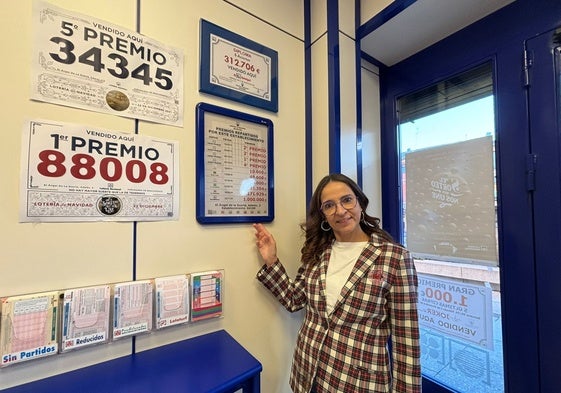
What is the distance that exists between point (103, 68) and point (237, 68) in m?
0.54

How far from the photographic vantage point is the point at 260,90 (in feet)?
4.17

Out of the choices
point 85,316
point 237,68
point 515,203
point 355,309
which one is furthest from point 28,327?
point 515,203

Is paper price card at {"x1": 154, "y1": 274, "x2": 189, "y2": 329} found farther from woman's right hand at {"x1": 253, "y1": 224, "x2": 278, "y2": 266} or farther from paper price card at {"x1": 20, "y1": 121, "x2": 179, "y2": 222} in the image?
woman's right hand at {"x1": 253, "y1": 224, "x2": 278, "y2": 266}

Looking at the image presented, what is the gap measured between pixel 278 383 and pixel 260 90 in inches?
56.7

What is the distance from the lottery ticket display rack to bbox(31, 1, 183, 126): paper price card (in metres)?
0.86

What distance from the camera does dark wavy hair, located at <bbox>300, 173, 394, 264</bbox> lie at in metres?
1.12

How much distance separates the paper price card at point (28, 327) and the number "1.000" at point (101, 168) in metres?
0.38

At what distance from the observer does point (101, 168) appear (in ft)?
2.90

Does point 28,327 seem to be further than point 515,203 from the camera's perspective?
No

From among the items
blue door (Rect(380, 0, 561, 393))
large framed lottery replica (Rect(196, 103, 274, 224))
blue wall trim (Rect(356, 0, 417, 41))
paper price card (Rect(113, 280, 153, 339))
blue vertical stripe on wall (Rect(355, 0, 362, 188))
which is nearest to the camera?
paper price card (Rect(113, 280, 153, 339))

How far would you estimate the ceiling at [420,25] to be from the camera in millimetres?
1165

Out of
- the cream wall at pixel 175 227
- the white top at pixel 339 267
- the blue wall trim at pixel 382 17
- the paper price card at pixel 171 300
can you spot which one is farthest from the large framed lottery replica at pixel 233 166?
the blue wall trim at pixel 382 17

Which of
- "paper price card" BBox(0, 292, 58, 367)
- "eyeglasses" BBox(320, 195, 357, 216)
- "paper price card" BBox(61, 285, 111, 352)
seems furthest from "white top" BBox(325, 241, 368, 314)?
"paper price card" BBox(0, 292, 58, 367)

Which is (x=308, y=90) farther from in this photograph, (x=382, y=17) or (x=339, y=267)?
(x=339, y=267)
